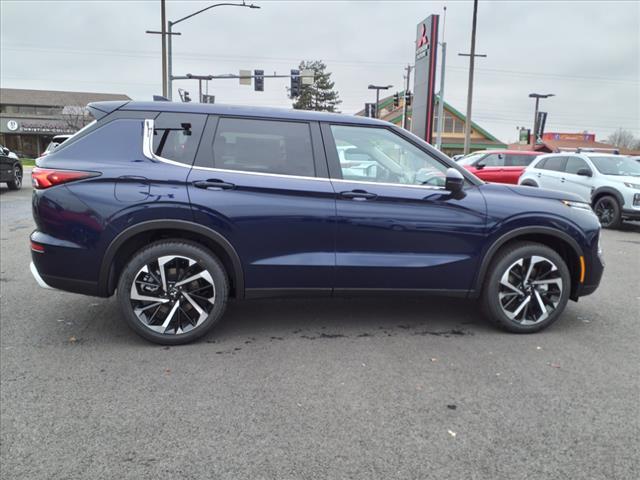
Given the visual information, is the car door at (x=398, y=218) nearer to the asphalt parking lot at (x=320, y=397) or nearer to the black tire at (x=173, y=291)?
the asphalt parking lot at (x=320, y=397)

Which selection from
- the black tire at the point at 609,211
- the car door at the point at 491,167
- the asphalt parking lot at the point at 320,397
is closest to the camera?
the asphalt parking lot at the point at 320,397

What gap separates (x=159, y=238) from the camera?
395 cm

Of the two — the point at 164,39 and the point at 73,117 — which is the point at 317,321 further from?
the point at 73,117

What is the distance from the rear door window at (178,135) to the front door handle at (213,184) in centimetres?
19

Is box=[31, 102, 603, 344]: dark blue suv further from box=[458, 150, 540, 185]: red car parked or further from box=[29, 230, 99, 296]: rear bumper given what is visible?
box=[458, 150, 540, 185]: red car parked

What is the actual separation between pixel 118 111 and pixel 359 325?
8.60 feet

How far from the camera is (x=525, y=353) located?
3.88m

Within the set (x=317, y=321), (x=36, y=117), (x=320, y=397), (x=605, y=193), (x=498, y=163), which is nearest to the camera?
(x=320, y=397)

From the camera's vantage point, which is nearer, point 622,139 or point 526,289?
point 526,289

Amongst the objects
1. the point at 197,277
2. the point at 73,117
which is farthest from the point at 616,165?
the point at 73,117

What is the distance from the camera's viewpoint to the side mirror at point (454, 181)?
3895mm

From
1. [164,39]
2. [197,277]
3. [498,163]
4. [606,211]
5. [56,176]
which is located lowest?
[197,277]

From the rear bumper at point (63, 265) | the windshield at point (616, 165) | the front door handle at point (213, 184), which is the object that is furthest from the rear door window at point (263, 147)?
the windshield at point (616, 165)

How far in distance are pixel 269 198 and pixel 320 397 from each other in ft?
4.96
